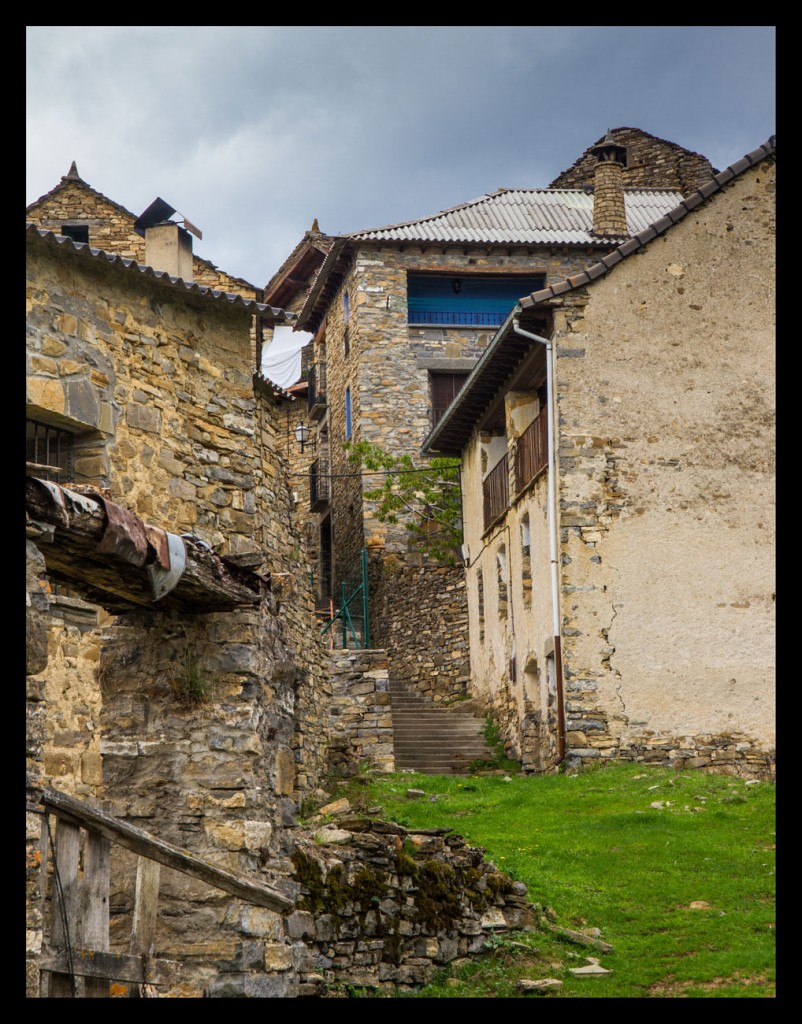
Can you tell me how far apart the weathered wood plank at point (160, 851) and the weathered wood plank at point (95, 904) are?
9 cm

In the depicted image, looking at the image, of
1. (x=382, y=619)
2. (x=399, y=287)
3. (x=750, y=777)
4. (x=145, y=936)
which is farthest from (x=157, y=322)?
(x=399, y=287)

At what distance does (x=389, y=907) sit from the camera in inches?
416

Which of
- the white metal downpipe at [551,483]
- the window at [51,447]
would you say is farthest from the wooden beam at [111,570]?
Result: the white metal downpipe at [551,483]

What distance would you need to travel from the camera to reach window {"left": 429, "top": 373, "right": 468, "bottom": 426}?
106 ft

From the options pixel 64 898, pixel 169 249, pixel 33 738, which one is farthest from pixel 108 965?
pixel 169 249

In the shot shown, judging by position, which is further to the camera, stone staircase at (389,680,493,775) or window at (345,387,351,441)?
window at (345,387,351,441)

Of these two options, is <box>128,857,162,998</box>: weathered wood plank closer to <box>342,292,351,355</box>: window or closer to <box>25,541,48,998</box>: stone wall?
<box>25,541,48,998</box>: stone wall

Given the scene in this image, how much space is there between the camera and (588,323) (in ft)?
70.7

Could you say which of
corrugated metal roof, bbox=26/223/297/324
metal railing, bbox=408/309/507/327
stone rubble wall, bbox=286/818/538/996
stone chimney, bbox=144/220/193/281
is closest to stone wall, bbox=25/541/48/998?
stone rubble wall, bbox=286/818/538/996

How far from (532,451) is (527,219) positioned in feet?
42.1

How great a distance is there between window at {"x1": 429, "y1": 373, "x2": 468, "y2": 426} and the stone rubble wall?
68.9 ft

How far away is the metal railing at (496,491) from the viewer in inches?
971

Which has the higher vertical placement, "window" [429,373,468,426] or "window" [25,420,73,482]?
"window" [429,373,468,426]
